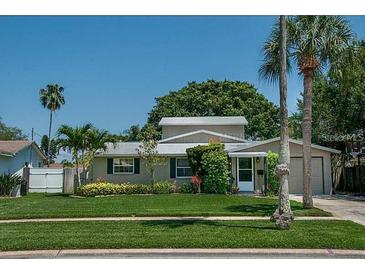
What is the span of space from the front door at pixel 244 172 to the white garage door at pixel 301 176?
2.28 metres

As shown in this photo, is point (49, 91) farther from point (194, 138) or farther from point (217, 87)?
point (194, 138)

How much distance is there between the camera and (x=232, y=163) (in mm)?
24484

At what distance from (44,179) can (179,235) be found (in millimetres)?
20233

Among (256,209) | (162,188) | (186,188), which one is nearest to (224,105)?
(186,188)

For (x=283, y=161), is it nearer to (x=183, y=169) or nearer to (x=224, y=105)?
(x=183, y=169)

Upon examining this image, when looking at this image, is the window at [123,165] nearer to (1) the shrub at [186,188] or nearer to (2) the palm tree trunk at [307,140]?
(1) the shrub at [186,188]

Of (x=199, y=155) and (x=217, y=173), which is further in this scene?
(x=199, y=155)

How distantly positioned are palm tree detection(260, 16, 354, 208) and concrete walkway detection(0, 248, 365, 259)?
23.8ft

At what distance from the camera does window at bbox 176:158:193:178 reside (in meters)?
25.7

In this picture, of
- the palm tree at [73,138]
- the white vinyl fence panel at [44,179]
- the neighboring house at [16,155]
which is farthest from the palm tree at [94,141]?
the neighboring house at [16,155]
